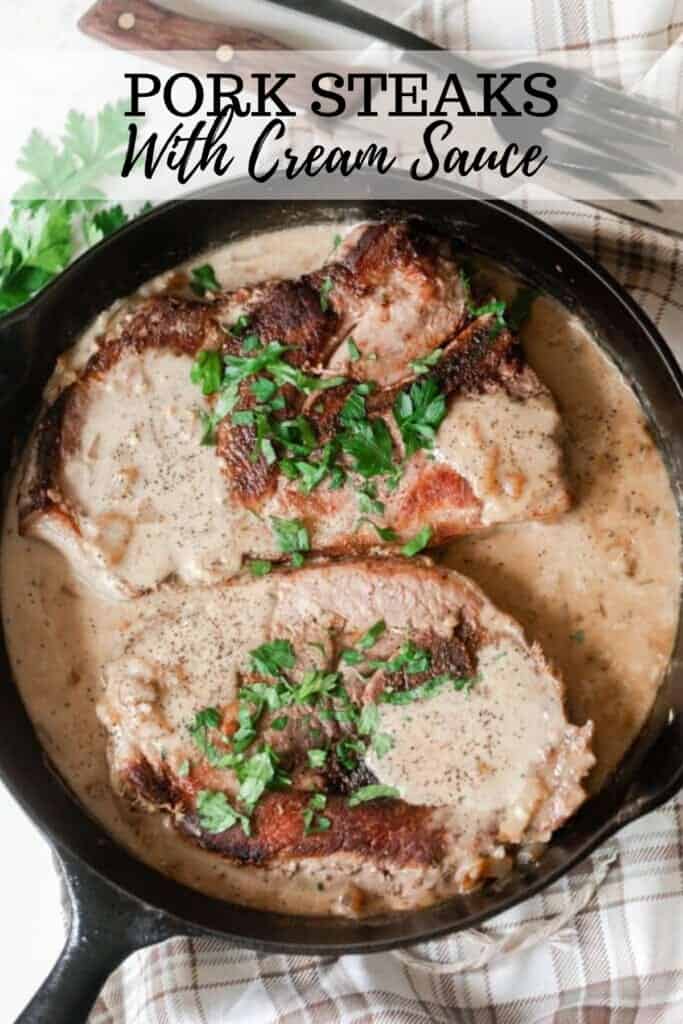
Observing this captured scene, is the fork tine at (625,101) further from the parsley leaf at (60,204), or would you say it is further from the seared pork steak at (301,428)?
the parsley leaf at (60,204)

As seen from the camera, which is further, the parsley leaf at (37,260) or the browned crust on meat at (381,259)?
the parsley leaf at (37,260)

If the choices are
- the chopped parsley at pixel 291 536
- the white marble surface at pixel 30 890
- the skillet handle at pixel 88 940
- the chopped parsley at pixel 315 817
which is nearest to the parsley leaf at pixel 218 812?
the chopped parsley at pixel 315 817

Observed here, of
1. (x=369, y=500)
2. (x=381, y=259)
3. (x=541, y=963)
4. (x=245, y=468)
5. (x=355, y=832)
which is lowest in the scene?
(x=541, y=963)

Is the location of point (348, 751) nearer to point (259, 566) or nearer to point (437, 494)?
point (259, 566)

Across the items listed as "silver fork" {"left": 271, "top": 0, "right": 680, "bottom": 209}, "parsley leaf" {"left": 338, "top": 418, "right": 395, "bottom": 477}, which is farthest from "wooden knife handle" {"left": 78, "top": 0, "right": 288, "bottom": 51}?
"parsley leaf" {"left": 338, "top": 418, "right": 395, "bottom": 477}

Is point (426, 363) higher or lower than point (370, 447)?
higher

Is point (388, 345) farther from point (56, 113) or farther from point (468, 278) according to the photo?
point (56, 113)

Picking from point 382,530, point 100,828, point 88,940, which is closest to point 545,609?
point 382,530
